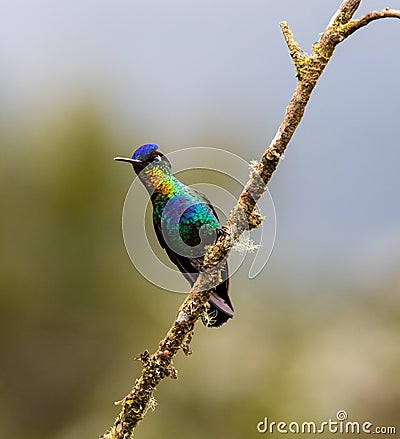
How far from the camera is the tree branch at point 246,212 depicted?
1.56 m

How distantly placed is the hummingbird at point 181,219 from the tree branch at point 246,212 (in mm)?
284

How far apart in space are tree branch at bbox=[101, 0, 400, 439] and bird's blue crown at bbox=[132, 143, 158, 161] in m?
0.38

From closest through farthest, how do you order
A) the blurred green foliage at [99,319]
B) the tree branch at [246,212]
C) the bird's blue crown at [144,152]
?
the tree branch at [246,212] → the bird's blue crown at [144,152] → the blurred green foliage at [99,319]

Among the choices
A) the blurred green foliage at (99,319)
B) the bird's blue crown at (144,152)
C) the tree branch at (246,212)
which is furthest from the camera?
the blurred green foliage at (99,319)

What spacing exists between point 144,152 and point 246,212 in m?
0.45

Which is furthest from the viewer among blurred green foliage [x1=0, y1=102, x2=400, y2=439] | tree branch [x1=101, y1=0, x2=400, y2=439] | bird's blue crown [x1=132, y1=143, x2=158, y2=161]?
blurred green foliage [x1=0, y1=102, x2=400, y2=439]

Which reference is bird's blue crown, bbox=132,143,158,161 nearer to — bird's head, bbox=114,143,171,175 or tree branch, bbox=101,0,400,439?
bird's head, bbox=114,143,171,175

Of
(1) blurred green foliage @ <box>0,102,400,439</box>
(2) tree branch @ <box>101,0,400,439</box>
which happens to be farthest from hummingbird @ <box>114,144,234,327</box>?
(1) blurred green foliage @ <box>0,102,400,439</box>

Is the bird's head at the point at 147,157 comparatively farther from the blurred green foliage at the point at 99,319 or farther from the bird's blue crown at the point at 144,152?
the blurred green foliage at the point at 99,319

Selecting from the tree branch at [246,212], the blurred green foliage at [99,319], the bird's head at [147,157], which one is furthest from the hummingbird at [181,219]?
the blurred green foliage at [99,319]

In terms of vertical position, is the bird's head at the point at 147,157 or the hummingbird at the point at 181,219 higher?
the bird's head at the point at 147,157

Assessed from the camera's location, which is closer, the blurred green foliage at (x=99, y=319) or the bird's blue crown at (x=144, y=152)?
the bird's blue crown at (x=144, y=152)

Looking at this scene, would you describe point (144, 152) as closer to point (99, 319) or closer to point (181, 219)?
point (181, 219)

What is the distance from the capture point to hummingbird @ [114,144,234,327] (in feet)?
6.58
